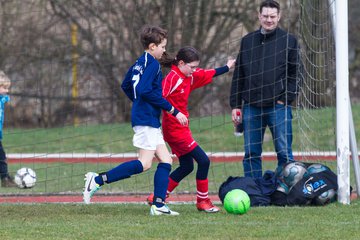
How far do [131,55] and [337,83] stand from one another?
583 cm

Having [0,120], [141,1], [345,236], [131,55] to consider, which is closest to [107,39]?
[131,55]

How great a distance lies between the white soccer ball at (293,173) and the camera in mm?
9422

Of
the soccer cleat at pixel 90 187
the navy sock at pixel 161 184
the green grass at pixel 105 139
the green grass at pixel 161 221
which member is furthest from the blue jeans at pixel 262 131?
the green grass at pixel 105 139

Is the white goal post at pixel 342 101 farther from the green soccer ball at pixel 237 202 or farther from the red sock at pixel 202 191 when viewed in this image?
the red sock at pixel 202 191

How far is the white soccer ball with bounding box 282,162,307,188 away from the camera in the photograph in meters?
9.42

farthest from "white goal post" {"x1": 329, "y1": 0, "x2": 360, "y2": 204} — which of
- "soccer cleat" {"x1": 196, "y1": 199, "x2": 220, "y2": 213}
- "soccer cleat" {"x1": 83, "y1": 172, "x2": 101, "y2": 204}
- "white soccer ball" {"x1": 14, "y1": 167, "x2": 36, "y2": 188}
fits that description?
"white soccer ball" {"x1": 14, "y1": 167, "x2": 36, "y2": 188}

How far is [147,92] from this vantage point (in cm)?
838

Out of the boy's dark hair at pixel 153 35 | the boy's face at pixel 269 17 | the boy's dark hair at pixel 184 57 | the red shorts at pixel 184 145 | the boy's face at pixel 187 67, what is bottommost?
the red shorts at pixel 184 145

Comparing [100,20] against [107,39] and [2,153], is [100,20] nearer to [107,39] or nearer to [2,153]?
[107,39]

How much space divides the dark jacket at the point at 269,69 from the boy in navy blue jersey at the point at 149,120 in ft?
5.96

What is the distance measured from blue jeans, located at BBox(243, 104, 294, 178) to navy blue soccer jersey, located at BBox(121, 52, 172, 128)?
1.84m

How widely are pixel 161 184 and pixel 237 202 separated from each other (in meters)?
0.72

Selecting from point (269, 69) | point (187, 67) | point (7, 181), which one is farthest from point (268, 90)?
point (7, 181)

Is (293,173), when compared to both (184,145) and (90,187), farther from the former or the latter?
(90,187)
